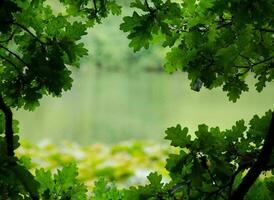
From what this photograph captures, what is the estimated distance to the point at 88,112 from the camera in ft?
53.6

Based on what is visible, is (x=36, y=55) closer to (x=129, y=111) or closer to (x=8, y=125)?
(x=8, y=125)

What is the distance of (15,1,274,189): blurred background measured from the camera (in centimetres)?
730

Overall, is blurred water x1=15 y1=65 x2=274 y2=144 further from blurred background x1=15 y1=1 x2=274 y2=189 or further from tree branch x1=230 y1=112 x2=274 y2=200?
tree branch x1=230 y1=112 x2=274 y2=200

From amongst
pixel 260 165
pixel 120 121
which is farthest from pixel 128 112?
pixel 260 165

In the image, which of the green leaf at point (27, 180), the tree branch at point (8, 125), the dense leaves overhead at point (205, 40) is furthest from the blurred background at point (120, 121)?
the green leaf at point (27, 180)

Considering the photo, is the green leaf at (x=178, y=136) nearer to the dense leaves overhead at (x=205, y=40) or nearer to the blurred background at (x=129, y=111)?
the dense leaves overhead at (x=205, y=40)

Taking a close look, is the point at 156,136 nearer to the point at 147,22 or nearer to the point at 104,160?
the point at 104,160

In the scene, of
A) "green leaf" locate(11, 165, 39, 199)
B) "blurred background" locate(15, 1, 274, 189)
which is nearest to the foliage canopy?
"green leaf" locate(11, 165, 39, 199)

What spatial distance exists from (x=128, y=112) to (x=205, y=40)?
50.1 ft

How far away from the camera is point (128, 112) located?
53.2 ft

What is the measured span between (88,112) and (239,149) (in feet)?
51.0

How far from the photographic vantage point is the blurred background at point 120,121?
23.9 ft

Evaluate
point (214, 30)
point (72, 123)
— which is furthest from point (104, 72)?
point (214, 30)

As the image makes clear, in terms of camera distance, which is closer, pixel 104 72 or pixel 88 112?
pixel 88 112
